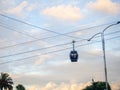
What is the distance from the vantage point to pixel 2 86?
118 metres

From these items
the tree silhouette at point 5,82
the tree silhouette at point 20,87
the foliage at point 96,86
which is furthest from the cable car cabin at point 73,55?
the foliage at point 96,86

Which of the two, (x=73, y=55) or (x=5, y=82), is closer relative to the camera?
(x=73, y=55)

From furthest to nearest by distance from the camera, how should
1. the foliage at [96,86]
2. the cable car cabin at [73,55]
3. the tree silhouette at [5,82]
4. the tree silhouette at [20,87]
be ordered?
the foliage at [96,86] < the tree silhouette at [20,87] < the tree silhouette at [5,82] < the cable car cabin at [73,55]

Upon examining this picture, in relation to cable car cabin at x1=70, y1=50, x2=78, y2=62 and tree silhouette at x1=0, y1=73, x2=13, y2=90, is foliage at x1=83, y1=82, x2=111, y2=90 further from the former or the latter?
cable car cabin at x1=70, y1=50, x2=78, y2=62

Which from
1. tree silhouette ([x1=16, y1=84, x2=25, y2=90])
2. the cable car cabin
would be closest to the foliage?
tree silhouette ([x1=16, y1=84, x2=25, y2=90])

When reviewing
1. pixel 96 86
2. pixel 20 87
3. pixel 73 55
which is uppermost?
pixel 73 55

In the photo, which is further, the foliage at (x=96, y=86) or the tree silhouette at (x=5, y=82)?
the foliage at (x=96, y=86)

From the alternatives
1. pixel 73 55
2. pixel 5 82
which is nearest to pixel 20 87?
pixel 5 82

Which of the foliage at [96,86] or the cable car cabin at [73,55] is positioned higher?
the cable car cabin at [73,55]

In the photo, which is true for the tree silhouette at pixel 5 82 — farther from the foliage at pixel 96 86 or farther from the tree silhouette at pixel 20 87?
the foliage at pixel 96 86

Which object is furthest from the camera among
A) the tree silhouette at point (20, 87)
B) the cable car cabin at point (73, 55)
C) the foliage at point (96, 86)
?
the foliage at point (96, 86)

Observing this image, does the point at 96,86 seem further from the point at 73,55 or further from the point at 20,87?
the point at 73,55

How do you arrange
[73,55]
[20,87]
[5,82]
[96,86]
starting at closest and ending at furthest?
[73,55], [5,82], [20,87], [96,86]

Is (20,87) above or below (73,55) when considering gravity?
below
